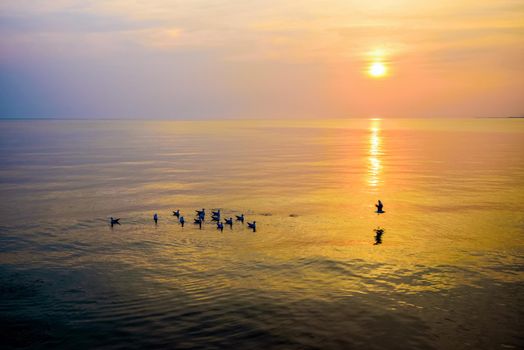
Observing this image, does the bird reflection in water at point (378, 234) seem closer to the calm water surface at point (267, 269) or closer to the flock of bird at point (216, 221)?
the calm water surface at point (267, 269)

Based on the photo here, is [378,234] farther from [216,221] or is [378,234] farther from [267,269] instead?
[216,221]

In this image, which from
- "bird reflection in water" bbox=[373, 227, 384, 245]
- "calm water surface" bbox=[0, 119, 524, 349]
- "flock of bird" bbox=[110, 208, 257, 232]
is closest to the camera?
"calm water surface" bbox=[0, 119, 524, 349]

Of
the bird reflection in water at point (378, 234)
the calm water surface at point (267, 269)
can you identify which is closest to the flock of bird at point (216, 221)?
the calm water surface at point (267, 269)

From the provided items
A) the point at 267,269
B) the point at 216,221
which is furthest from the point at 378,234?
the point at 216,221

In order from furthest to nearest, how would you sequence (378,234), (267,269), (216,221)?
(216,221)
(378,234)
(267,269)

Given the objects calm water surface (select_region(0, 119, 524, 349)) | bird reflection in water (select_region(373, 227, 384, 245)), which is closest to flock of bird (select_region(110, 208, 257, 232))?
calm water surface (select_region(0, 119, 524, 349))

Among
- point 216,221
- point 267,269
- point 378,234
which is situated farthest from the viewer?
point 216,221

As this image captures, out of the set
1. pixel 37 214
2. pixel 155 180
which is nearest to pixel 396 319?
pixel 37 214

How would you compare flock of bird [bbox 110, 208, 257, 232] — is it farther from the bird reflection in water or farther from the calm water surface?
the bird reflection in water

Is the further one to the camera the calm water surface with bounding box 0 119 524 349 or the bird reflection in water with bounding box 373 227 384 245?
the bird reflection in water with bounding box 373 227 384 245

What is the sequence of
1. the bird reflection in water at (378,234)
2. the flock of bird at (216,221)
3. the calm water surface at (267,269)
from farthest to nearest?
the flock of bird at (216,221) → the bird reflection in water at (378,234) → the calm water surface at (267,269)

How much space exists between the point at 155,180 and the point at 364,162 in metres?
54.2

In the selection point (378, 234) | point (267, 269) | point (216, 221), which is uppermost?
point (216, 221)

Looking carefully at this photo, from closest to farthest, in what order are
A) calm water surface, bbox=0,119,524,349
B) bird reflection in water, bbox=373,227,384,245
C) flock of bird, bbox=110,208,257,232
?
calm water surface, bbox=0,119,524,349 → bird reflection in water, bbox=373,227,384,245 → flock of bird, bbox=110,208,257,232
